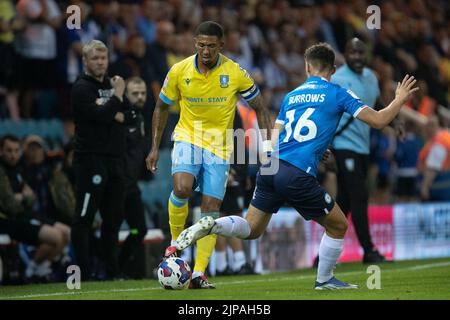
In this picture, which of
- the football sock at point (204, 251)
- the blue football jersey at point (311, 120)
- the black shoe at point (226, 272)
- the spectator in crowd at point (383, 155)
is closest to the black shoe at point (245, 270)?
the black shoe at point (226, 272)

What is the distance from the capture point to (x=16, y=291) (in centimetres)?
1112

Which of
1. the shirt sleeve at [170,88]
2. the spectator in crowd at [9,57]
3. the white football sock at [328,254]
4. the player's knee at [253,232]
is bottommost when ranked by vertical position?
the white football sock at [328,254]

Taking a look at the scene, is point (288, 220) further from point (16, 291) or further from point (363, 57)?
point (16, 291)

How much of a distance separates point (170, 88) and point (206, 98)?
0.38 m

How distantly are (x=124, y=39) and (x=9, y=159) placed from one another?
4.05 metres

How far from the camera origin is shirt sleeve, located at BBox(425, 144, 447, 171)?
19969 mm

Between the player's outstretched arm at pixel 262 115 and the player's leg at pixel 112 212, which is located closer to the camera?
the player's outstretched arm at pixel 262 115

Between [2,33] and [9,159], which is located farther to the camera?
[2,33]

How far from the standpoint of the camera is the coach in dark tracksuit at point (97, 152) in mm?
12242

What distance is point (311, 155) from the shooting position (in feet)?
31.5

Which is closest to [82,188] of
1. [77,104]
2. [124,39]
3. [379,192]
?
[77,104]

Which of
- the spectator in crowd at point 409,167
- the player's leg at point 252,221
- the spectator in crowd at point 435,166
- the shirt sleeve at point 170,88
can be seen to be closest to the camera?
the player's leg at point 252,221

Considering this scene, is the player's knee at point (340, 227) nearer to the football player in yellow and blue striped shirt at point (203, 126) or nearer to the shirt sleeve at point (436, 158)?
the football player in yellow and blue striped shirt at point (203, 126)

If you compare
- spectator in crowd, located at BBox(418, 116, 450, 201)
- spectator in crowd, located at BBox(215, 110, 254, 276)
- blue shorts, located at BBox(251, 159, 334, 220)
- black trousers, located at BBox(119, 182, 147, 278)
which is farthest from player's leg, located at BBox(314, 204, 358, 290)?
spectator in crowd, located at BBox(418, 116, 450, 201)
